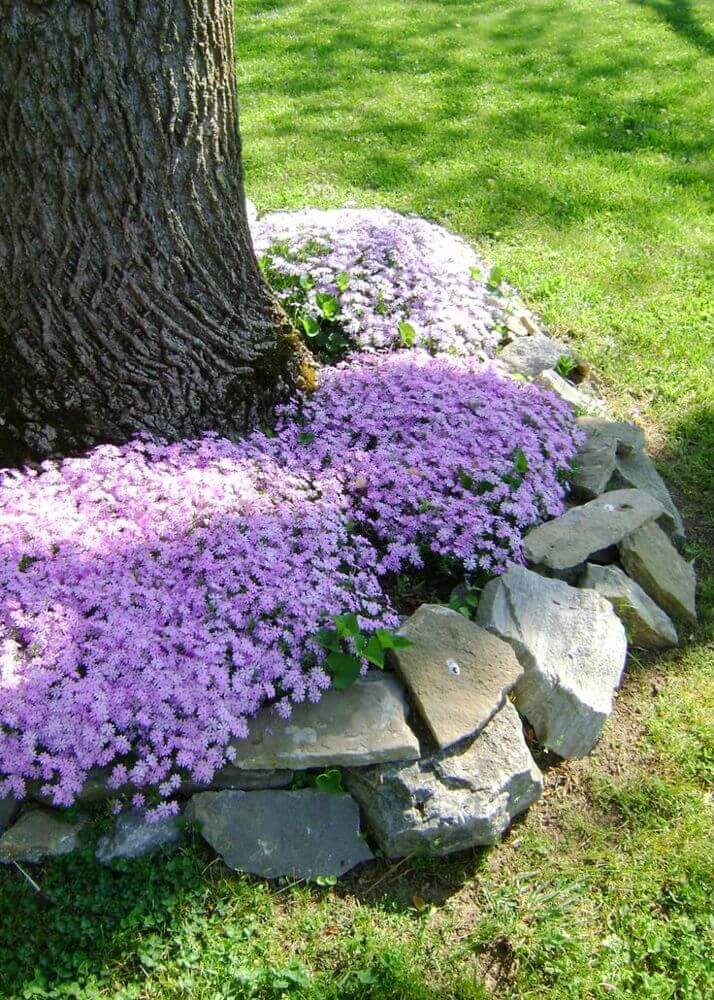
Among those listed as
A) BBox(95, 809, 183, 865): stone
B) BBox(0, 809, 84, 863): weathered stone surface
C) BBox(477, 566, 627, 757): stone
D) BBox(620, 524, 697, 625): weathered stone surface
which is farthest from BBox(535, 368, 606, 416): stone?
BBox(0, 809, 84, 863): weathered stone surface

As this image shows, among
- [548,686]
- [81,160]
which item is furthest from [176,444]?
[548,686]

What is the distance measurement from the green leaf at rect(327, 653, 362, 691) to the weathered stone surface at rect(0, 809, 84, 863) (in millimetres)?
958

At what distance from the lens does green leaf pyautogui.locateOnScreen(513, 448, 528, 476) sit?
3943 millimetres

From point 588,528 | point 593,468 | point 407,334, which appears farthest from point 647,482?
point 407,334

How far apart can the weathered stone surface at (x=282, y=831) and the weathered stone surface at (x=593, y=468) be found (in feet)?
6.86

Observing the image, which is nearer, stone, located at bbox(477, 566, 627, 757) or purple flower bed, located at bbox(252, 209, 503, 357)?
stone, located at bbox(477, 566, 627, 757)

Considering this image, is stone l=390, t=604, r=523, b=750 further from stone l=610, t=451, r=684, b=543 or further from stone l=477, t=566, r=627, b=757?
stone l=610, t=451, r=684, b=543

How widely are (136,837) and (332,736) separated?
2.35 ft

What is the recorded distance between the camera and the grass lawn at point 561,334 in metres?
2.65

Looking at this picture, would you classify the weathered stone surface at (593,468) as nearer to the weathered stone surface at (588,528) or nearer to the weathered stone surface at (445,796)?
the weathered stone surface at (588,528)

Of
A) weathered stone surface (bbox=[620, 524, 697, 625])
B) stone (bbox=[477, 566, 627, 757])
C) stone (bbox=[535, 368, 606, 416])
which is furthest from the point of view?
stone (bbox=[535, 368, 606, 416])

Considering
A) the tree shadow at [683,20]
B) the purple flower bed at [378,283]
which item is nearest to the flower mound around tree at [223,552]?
the purple flower bed at [378,283]

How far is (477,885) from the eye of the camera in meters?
2.95

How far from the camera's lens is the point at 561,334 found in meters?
5.84
